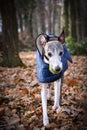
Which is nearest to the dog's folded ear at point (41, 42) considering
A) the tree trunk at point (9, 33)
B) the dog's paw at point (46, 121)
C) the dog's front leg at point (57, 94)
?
the dog's front leg at point (57, 94)

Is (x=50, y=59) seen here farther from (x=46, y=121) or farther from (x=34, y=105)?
(x=34, y=105)

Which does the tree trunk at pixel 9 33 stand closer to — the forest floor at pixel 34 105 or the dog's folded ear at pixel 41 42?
the forest floor at pixel 34 105

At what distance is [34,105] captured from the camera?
6.09 meters

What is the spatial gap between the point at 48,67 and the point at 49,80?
0.26 metres

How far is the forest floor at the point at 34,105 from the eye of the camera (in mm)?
4992

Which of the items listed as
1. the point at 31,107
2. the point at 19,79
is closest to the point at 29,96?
the point at 31,107

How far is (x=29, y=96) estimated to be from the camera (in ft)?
22.2

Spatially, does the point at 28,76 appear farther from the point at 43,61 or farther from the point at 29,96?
the point at 43,61

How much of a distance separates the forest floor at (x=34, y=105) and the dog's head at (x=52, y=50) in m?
0.80

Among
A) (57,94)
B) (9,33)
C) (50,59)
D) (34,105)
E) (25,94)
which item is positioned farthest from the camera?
(9,33)

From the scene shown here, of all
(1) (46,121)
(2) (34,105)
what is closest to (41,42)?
(1) (46,121)

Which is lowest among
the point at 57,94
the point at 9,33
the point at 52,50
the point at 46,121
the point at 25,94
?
the point at 25,94

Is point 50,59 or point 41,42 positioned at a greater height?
point 41,42

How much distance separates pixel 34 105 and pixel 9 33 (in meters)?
5.26
